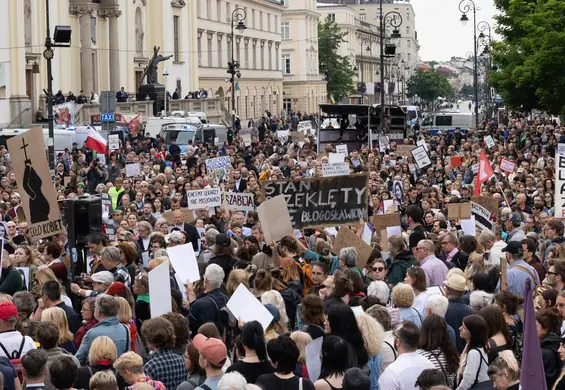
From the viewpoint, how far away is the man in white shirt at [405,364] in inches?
318

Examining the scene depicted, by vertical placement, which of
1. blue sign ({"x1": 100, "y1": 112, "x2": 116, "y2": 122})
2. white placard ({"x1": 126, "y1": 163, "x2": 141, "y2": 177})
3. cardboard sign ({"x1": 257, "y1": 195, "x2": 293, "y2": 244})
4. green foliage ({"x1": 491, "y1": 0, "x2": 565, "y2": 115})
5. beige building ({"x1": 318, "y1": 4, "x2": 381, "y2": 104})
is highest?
beige building ({"x1": 318, "y1": 4, "x2": 381, "y2": 104})

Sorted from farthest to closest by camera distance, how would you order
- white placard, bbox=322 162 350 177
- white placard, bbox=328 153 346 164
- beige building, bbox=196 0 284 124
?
beige building, bbox=196 0 284 124
white placard, bbox=328 153 346 164
white placard, bbox=322 162 350 177

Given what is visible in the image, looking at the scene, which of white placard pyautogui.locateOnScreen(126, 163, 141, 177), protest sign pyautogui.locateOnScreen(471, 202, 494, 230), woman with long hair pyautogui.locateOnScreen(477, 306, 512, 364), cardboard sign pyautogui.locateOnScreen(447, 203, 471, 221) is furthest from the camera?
white placard pyautogui.locateOnScreen(126, 163, 141, 177)

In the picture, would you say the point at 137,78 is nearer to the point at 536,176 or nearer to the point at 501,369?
the point at 536,176

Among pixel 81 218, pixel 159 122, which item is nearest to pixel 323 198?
pixel 81 218

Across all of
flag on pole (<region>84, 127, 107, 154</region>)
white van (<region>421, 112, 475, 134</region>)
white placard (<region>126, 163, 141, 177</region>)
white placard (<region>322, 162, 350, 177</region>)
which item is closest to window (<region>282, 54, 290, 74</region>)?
white van (<region>421, 112, 475, 134</region>)

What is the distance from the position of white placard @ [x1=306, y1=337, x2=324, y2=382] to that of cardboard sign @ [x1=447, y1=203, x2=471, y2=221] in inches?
364

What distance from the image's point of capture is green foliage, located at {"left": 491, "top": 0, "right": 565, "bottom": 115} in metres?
37.8

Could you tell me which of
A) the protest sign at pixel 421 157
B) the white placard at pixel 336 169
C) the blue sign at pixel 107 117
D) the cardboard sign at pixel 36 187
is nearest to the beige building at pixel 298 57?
the blue sign at pixel 107 117

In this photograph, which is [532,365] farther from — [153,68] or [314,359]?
[153,68]

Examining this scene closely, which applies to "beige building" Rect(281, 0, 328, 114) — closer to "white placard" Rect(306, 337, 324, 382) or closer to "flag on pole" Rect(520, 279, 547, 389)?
"white placard" Rect(306, 337, 324, 382)

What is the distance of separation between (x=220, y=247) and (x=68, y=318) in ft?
9.13

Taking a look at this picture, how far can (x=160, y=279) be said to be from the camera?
1036 centimetres

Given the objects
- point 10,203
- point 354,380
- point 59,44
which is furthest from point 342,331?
point 59,44
